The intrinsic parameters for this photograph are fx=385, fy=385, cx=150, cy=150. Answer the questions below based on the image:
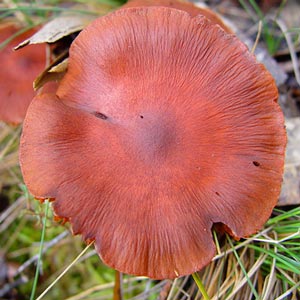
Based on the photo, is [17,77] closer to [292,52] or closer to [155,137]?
[155,137]

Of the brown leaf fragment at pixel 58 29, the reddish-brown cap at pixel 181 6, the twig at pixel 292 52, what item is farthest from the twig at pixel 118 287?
the twig at pixel 292 52

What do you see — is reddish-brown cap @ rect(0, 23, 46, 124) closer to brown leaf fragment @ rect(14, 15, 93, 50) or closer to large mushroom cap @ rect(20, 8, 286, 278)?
brown leaf fragment @ rect(14, 15, 93, 50)

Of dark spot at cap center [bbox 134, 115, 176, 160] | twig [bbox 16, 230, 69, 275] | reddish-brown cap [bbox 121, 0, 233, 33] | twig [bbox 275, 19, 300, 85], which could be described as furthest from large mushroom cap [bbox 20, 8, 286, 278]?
twig [bbox 275, 19, 300, 85]

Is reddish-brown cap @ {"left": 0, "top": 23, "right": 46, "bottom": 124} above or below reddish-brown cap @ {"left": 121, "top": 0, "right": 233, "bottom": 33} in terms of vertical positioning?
below

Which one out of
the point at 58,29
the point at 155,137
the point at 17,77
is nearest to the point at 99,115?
the point at 155,137

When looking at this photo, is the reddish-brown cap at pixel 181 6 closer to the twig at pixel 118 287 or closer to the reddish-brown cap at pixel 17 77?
the reddish-brown cap at pixel 17 77

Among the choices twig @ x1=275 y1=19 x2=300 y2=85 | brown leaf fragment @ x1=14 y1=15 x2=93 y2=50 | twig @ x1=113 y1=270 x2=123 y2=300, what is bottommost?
twig @ x1=113 y1=270 x2=123 y2=300

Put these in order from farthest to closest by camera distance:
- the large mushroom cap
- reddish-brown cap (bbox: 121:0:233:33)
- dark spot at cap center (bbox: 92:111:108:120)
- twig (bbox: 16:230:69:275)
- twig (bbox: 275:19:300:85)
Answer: twig (bbox: 275:19:300:85), twig (bbox: 16:230:69:275), reddish-brown cap (bbox: 121:0:233:33), dark spot at cap center (bbox: 92:111:108:120), the large mushroom cap
